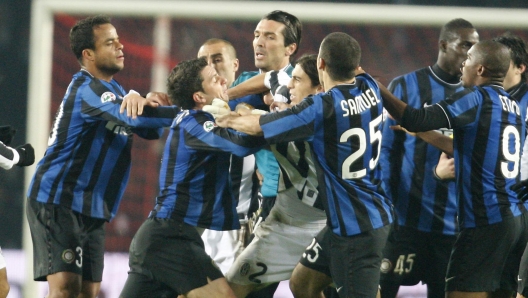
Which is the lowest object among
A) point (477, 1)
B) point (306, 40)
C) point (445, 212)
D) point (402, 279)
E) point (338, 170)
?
point (402, 279)

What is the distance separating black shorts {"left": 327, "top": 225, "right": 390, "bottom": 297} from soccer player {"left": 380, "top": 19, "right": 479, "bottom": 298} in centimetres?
116

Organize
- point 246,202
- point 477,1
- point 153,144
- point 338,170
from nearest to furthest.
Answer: point 338,170 → point 246,202 → point 153,144 → point 477,1

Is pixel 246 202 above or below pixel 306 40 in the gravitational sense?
below

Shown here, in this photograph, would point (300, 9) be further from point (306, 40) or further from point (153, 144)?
point (153, 144)

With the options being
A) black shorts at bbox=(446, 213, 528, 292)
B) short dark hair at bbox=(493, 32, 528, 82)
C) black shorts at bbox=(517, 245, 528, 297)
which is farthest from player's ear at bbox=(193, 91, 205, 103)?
black shorts at bbox=(517, 245, 528, 297)

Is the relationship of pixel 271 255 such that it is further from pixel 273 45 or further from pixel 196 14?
pixel 196 14

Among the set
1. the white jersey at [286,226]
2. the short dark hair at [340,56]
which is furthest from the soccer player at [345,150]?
the white jersey at [286,226]

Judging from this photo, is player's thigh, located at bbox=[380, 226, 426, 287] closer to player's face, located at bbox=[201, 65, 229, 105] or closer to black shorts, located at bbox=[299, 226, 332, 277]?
black shorts, located at bbox=[299, 226, 332, 277]

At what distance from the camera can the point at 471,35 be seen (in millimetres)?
5574

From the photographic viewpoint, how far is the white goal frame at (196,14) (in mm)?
7129

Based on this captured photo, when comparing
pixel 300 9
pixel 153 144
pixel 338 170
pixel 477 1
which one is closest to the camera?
pixel 338 170

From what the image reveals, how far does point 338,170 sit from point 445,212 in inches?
55.5

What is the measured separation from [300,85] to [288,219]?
0.80m

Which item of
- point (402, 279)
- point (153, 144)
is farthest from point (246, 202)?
point (153, 144)
